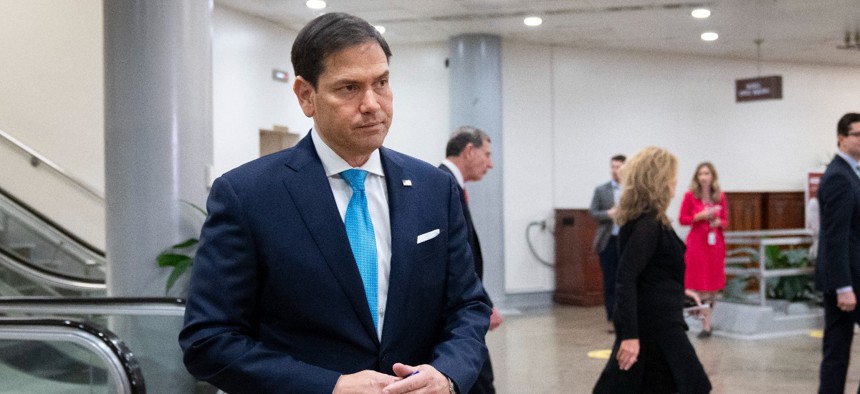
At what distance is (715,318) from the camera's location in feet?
30.2

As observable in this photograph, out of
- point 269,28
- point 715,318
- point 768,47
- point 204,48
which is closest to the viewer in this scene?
point 204,48

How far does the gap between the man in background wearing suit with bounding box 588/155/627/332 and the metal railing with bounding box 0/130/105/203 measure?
4933mm

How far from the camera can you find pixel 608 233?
29.8ft

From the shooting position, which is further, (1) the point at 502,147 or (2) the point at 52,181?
(1) the point at 502,147

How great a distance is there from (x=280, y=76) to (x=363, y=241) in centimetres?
924

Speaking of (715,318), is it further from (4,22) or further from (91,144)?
(4,22)

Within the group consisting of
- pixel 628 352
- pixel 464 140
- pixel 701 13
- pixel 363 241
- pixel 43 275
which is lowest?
pixel 628 352

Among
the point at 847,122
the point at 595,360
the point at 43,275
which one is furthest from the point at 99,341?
the point at 595,360

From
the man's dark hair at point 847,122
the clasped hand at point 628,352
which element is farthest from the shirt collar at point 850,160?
the clasped hand at point 628,352

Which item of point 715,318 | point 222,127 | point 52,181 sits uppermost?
point 222,127

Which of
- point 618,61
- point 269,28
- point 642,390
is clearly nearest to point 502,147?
point 618,61

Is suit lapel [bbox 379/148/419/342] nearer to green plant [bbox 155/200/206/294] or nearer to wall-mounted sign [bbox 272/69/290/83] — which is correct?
green plant [bbox 155/200/206/294]

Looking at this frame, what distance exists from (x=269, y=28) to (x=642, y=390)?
774 centimetres

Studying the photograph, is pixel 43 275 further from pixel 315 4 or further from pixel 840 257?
pixel 840 257
